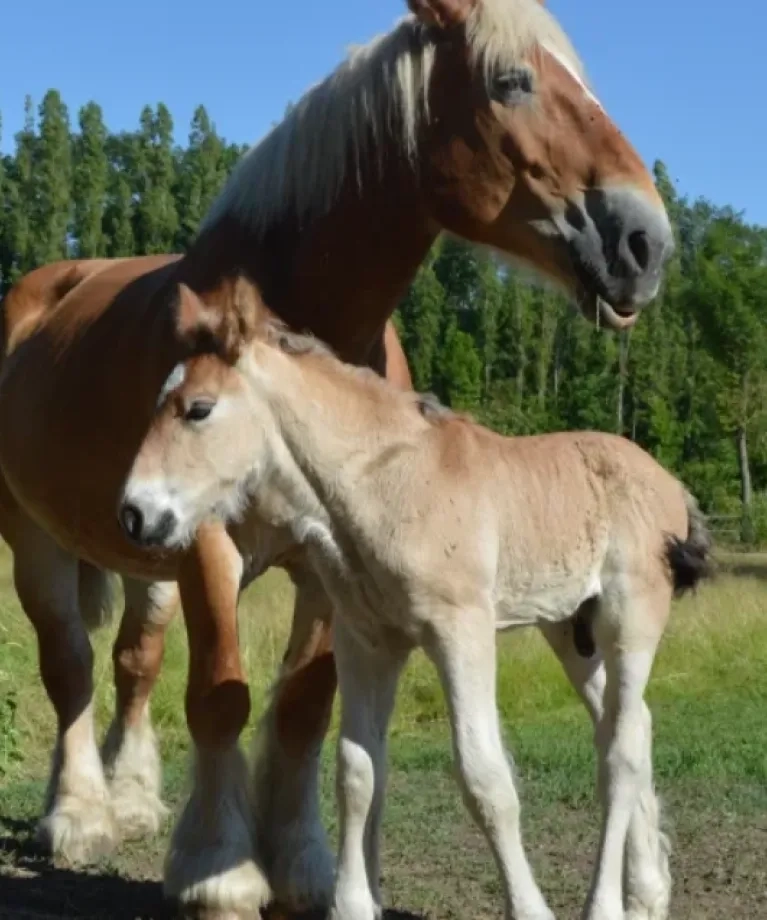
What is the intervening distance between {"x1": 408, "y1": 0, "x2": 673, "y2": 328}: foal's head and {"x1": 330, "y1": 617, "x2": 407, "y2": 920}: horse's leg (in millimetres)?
1226

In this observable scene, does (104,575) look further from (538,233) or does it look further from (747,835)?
(538,233)

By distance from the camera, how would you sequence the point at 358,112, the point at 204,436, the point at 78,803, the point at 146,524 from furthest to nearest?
the point at 78,803, the point at 358,112, the point at 204,436, the point at 146,524

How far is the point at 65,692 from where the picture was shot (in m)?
6.78

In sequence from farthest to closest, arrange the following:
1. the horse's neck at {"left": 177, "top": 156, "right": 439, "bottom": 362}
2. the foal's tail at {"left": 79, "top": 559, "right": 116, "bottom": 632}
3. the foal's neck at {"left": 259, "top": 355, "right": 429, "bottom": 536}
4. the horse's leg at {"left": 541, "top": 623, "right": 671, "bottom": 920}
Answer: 1. the foal's tail at {"left": 79, "top": 559, "right": 116, "bottom": 632}
2. the horse's neck at {"left": 177, "top": 156, "right": 439, "bottom": 362}
3. the horse's leg at {"left": 541, "top": 623, "right": 671, "bottom": 920}
4. the foal's neck at {"left": 259, "top": 355, "right": 429, "bottom": 536}

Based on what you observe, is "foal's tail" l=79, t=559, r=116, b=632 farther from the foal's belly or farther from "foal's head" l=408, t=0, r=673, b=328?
the foal's belly

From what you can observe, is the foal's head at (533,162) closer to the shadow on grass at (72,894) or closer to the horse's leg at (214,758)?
the horse's leg at (214,758)

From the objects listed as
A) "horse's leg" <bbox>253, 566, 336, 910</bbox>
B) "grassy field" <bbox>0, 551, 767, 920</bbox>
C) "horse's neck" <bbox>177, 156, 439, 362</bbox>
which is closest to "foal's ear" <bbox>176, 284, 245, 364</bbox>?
"horse's neck" <bbox>177, 156, 439, 362</bbox>

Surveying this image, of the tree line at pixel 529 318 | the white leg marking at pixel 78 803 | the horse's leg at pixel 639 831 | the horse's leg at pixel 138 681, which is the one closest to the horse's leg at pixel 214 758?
the horse's leg at pixel 639 831

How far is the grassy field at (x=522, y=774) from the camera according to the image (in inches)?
209

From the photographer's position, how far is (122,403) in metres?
5.19

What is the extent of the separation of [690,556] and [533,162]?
1.26 meters

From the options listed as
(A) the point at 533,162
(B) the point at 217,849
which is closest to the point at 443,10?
(A) the point at 533,162

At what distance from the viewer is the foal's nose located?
3.78 m

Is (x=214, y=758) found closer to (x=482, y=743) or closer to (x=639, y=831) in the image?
(x=482, y=743)
